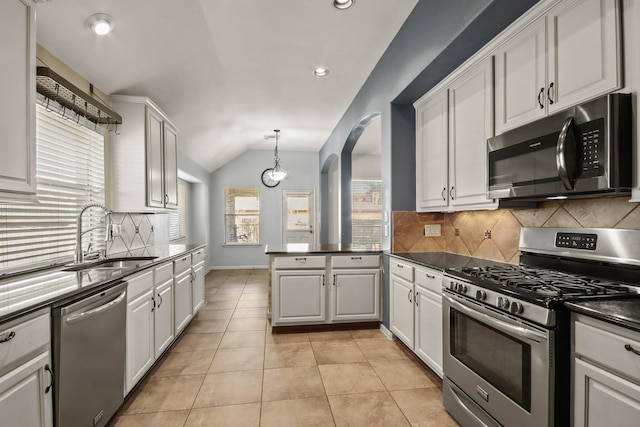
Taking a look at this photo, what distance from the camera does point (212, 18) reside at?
2.82 m

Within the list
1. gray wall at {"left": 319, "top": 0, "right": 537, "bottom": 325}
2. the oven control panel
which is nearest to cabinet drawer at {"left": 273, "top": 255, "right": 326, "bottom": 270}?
gray wall at {"left": 319, "top": 0, "right": 537, "bottom": 325}

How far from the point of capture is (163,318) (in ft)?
9.30

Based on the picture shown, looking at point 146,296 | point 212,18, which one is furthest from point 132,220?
point 212,18

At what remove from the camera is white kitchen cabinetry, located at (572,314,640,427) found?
1085mm

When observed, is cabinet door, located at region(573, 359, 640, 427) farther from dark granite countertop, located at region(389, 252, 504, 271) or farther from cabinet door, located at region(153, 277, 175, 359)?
cabinet door, located at region(153, 277, 175, 359)

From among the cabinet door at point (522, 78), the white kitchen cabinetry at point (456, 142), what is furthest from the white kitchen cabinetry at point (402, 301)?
the cabinet door at point (522, 78)

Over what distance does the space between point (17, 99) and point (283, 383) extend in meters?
2.34

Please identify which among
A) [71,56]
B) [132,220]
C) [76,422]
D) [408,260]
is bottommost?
[76,422]

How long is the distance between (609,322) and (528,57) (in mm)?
1492

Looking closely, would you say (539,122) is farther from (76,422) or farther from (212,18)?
(76,422)

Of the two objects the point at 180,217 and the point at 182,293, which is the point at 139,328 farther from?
the point at 180,217

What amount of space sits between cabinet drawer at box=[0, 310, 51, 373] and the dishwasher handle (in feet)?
0.36

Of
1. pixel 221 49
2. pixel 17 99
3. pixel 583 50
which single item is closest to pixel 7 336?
pixel 17 99

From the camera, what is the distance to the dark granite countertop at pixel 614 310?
1092mm
